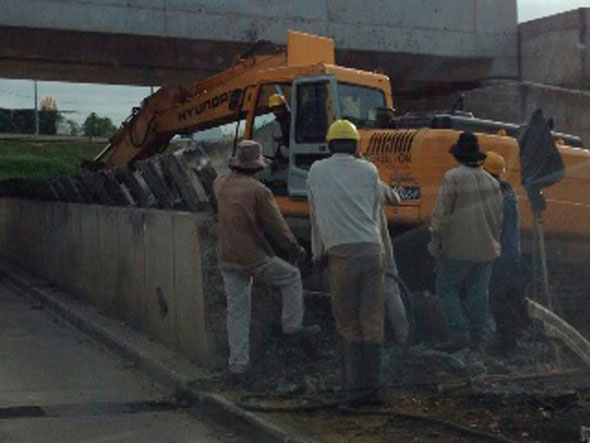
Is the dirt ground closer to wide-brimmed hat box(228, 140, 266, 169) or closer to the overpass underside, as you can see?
wide-brimmed hat box(228, 140, 266, 169)

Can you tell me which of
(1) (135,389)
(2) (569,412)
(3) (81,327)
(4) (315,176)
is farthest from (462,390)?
(3) (81,327)

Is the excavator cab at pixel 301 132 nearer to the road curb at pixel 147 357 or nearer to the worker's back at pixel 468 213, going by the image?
the road curb at pixel 147 357

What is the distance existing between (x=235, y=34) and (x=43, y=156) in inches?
975

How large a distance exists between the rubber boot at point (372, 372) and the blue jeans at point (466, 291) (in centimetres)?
157

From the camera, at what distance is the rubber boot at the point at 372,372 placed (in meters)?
7.21

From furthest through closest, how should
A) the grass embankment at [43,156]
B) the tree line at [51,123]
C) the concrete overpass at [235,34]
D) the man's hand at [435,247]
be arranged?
the tree line at [51,123] < the grass embankment at [43,156] < the concrete overpass at [235,34] < the man's hand at [435,247]

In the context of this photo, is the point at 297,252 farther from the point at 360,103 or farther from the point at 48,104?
the point at 48,104

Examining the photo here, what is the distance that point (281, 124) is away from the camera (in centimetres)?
1302

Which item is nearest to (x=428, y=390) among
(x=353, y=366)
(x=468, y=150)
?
(x=353, y=366)

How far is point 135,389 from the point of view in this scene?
8.66m

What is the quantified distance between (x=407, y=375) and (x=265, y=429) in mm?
1813

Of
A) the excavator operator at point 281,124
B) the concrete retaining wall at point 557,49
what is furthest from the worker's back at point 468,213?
the concrete retaining wall at point 557,49

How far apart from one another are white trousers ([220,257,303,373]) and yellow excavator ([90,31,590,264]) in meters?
2.79

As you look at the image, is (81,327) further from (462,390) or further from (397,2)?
(397,2)
